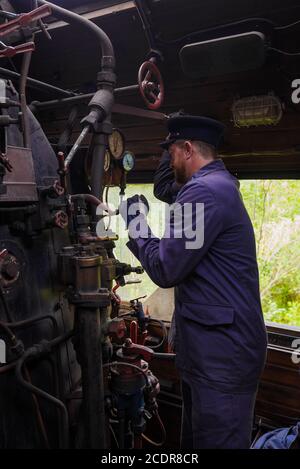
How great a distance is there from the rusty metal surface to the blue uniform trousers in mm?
1172

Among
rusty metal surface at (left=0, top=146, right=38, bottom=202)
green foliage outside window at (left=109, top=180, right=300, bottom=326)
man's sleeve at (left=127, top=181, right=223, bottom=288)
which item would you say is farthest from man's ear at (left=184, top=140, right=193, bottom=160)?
green foliage outside window at (left=109, top=180, right=300, bottom=326)

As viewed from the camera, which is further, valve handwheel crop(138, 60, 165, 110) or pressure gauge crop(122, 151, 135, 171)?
pressure gauge crop(122, 151, 135, 171)

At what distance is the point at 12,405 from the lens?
156cm

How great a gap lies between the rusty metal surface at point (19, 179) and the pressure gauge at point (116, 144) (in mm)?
985

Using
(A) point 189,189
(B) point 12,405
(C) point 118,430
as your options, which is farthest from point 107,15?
(C) point 118,430

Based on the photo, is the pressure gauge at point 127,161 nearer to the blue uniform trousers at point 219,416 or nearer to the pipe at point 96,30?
the pipe at point 96,30

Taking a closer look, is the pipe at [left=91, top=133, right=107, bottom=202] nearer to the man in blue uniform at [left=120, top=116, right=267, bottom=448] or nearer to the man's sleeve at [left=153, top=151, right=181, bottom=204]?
the man in blue uniform at [left=120, top=116, right=267, bottom=448]

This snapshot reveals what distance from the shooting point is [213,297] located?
1729 mm

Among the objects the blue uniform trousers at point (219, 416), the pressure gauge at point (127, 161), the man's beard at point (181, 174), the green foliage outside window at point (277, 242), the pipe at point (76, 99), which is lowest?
the blue uniform trousers at point (219, 416)

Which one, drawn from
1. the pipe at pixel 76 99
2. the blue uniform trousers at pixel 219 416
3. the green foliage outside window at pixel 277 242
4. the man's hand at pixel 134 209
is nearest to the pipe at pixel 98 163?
the man's hand at pixel 134 209

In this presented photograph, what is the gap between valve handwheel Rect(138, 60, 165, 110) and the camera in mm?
2116

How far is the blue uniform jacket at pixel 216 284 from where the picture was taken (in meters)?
1.70

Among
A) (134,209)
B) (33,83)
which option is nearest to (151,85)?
(33,83)

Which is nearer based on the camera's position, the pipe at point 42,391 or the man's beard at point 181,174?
the pipe at point 42,391
